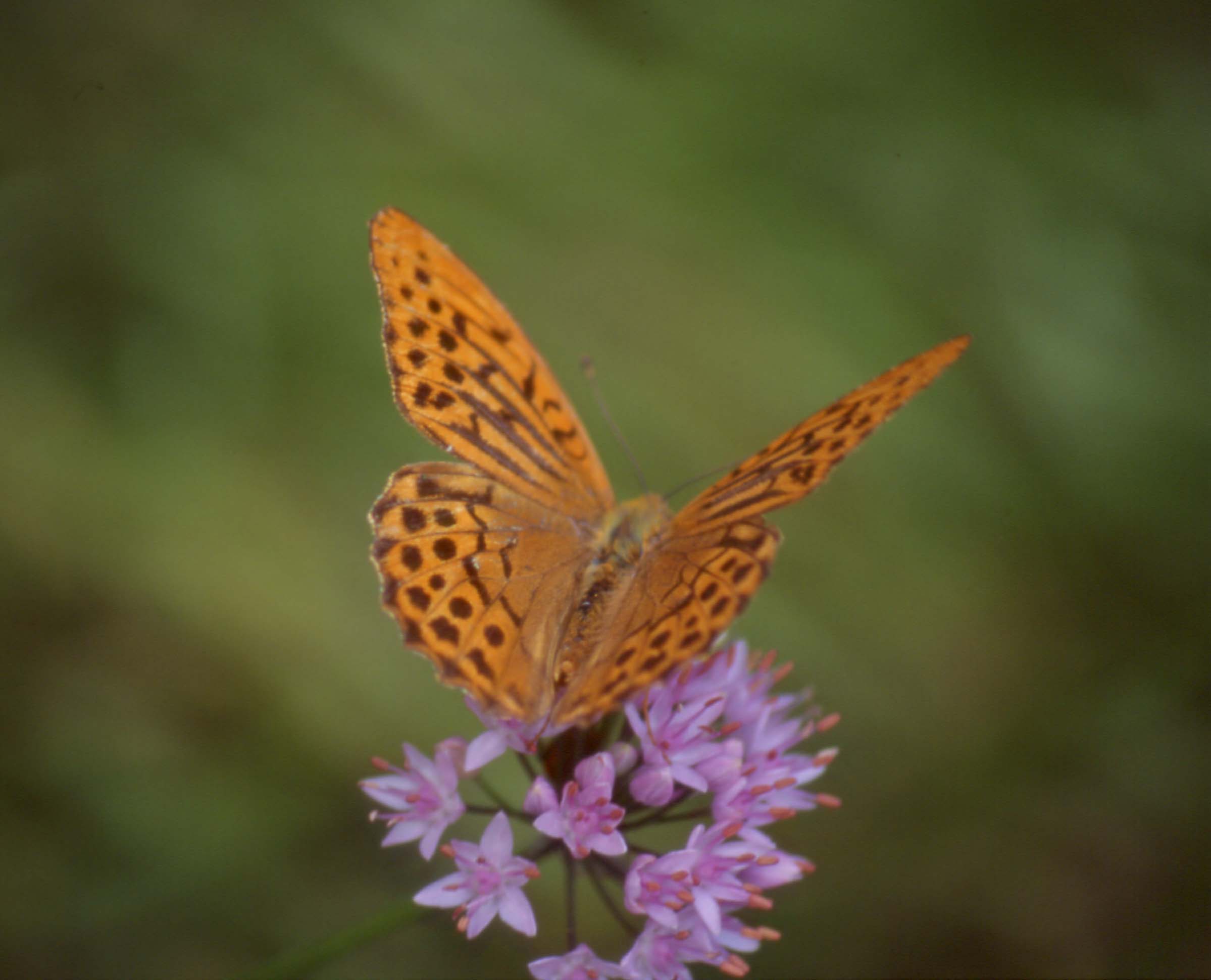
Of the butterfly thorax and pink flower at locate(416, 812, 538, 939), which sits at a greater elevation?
the butterfly thorax

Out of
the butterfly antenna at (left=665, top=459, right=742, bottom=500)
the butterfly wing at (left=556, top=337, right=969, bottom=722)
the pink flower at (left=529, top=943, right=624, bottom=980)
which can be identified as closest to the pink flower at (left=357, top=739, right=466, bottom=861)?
the pink flower at (left=529, top=943, right=624, bottom=980)

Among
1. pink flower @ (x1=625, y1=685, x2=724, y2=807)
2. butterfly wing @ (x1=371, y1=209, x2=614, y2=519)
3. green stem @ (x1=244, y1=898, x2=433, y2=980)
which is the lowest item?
green stem @ (x1=244, y1=898, x2=433, y2=980)

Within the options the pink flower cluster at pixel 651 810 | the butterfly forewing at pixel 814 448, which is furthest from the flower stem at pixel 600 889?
the butterfly forewing at pixel 814 448

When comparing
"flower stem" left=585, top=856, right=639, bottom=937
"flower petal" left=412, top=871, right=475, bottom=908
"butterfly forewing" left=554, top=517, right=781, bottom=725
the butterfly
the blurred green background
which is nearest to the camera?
"butterfly forewing" left=554, top=517, right=781, bottom=725

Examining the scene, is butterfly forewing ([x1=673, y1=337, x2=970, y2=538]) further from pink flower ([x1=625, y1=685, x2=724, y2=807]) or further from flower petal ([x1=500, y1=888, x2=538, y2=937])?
flower petal ([x1=500, y1=888, x2=538, y2=937])

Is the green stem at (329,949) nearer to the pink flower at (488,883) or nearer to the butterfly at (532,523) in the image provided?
the pink flower at (488,883)

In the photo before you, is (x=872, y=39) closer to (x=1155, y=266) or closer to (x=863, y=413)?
(x=1155, y=266)

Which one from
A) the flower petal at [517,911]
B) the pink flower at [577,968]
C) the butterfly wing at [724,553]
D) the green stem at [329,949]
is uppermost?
the butterfly wing at [724,553]
